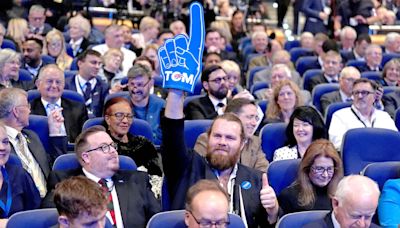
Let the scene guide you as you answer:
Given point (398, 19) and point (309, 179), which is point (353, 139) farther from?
point (398, 19)

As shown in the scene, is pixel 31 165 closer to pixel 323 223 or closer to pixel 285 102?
pixel 323 223

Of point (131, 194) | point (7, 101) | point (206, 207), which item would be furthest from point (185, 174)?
point (7, 101)

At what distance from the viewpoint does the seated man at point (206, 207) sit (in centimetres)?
373

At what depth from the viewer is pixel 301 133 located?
589 centimetres

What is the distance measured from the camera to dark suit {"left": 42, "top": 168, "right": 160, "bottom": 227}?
461 centimetres

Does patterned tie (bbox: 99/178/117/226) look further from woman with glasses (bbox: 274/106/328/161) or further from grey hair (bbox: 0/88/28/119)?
woman with glasses (bbox: 274/106/328/161)

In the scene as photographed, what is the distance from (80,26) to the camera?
411 inches

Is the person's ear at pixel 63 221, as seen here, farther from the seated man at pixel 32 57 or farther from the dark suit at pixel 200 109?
the seated man at pixel 32 57

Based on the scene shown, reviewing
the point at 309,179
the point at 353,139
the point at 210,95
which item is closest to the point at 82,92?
the point at 210,95

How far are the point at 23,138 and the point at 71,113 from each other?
138 cm

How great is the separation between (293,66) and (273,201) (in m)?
6.04

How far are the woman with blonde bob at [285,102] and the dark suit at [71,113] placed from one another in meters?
1.43

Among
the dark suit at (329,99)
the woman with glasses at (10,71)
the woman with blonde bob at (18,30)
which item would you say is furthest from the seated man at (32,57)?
the dark suit at (329,99)

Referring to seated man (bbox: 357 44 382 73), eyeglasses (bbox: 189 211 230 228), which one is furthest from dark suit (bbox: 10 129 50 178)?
seated man (bbox: 357 44 382 73)
